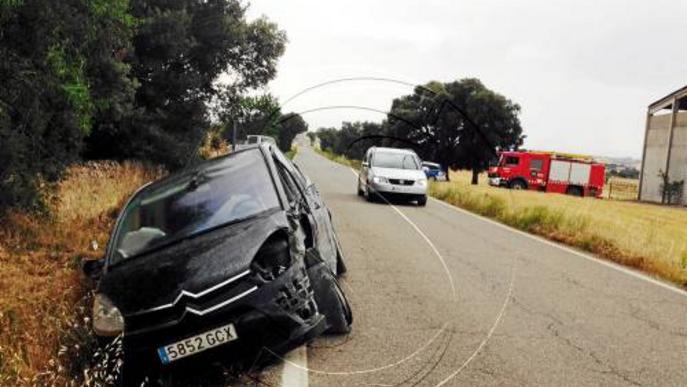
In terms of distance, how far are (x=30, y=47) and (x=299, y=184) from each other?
506 cm

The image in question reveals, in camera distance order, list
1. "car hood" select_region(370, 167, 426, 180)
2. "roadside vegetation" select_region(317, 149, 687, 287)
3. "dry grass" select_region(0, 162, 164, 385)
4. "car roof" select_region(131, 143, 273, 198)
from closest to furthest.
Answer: "dry grass" select_region(0, 162, 164, 385)
"car roof" select_region(131, 143, 273, 198)
"roadside vegetation" select_region(317, 149, 687, 287)
"car hood" select_region(370, 167, 426, 180)

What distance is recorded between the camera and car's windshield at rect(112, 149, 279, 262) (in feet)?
15.4

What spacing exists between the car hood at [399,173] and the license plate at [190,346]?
14643 mm

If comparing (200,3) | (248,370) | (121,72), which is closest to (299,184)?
(248,370)

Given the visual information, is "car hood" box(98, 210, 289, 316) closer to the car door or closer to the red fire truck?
the car door

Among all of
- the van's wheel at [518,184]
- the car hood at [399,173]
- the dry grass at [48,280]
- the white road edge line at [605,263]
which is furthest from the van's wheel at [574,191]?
the dry grass at [48,280]

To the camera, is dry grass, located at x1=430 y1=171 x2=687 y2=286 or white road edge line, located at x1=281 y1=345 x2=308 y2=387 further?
dry grass, located at x1=430 y1=171 x2=687 y2=286

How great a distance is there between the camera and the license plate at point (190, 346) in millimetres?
3635

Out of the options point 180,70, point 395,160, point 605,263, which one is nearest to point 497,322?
point 605,263

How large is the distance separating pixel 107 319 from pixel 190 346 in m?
0.66

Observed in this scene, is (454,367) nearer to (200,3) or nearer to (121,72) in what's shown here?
(121,72)

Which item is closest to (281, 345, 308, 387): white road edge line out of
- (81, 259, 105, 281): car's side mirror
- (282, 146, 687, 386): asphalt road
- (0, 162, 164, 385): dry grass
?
(282, 146, 687, 386): asphalt road

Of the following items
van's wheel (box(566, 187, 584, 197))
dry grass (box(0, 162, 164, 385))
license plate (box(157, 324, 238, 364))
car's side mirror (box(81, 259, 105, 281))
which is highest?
car's side mirror (box(81, 259, 105, 281))

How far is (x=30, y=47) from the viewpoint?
850cm
